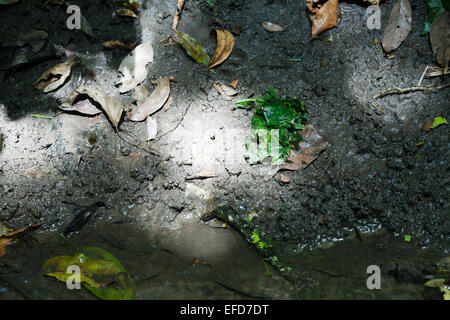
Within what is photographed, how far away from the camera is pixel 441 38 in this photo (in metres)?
2.97

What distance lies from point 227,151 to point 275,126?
1.28 ft

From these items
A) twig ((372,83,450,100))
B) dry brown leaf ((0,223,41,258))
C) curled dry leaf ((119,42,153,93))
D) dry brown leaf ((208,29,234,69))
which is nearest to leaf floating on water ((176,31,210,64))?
dry brown leaf ((208,29,234,69))

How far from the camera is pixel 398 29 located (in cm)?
304

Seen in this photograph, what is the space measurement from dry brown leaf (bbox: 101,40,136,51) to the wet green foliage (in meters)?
1.14

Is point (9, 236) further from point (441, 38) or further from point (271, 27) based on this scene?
point (441, 38)

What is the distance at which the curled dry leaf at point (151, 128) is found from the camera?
2.93 m

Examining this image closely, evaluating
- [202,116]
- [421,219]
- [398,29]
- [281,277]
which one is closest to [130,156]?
[202,116]

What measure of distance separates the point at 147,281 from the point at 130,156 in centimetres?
101

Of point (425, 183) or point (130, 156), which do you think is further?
point (130, 156)

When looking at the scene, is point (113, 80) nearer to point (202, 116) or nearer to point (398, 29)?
point (202, 116)

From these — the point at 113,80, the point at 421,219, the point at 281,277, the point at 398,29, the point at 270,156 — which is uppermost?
the point at 398,29

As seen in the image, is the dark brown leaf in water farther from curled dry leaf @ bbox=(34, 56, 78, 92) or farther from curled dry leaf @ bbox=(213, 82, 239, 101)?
curled dry leaf @ bbox=(34, 56, 78, 92)

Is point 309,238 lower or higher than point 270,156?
lower
